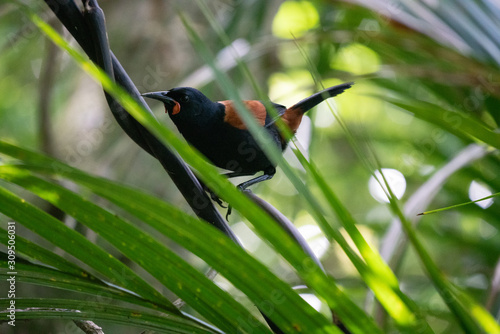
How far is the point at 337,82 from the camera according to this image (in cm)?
167

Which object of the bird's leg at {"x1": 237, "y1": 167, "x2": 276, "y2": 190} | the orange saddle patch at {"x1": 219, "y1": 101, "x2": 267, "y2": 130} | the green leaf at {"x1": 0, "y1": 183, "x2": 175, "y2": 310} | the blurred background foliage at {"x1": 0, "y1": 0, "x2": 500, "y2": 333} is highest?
the blurred background foliage at {"x1": 0, "y1": 0, "x2": 500, "y2": 333}

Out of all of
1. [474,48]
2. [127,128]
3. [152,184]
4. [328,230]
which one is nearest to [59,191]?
[127,128]

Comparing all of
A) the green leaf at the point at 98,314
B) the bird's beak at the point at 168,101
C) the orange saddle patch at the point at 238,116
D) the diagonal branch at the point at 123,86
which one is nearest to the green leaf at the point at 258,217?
the diagonal branch at the point at 123,86

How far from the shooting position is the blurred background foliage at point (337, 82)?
1156mm

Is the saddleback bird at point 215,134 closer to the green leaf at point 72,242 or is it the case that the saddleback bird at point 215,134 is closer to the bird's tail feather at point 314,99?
the bird's tail feather at point 314,99

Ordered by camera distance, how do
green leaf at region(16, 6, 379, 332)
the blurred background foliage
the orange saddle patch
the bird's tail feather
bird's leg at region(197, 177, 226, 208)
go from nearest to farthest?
green leaf at region(16, 6, 379, 332), bird's leg at region(197, 177, 226, 208), the bird's tail feather, the orange saddle patch, the blurred background foliage

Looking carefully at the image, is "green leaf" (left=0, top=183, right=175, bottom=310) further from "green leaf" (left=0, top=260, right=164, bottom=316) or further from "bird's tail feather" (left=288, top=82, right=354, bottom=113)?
"bird's tail feather" (left=288, top=82, right=354, bottom=113)

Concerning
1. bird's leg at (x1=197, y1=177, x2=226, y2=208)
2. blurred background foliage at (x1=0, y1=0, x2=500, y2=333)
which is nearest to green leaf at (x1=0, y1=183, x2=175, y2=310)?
bird's leg at (x1=197, y1=177, x2=226, y2=208)

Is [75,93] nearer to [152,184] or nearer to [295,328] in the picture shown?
[152,184]

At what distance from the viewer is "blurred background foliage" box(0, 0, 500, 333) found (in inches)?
45.5

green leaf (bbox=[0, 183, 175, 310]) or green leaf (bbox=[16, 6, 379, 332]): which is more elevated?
green leaf (bbox=[16, 6, 379, 332])

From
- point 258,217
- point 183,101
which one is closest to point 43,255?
point 258,217

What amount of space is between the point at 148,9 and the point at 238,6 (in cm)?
65

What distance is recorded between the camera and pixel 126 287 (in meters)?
0.58
